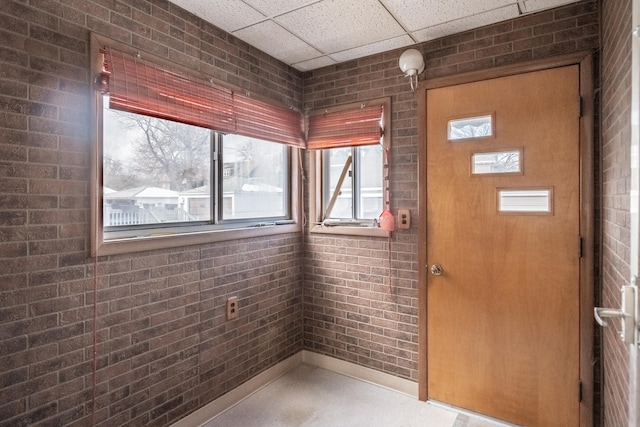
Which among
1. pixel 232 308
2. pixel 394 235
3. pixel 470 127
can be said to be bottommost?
pixel 232 308

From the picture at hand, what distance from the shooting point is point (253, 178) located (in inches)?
111

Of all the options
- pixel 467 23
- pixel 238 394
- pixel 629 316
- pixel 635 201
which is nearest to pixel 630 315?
pixel 629 316

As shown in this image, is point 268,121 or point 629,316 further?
point 268,121

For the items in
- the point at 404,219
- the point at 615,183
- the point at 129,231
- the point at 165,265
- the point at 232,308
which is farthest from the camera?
the point at 404,219

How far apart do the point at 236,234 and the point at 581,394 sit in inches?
93.9

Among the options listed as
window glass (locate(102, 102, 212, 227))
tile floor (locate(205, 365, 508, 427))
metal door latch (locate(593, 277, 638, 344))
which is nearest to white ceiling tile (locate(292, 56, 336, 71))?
window glass (locate(102, 102, 212, 227))

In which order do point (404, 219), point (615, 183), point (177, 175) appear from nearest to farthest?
point (615, 183)
point (177, 175)
point (404, 219)

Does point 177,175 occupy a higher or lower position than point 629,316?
higher

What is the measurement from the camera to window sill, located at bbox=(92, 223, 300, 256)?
1.81m

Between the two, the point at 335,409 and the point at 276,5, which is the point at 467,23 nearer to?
the point at 276,5

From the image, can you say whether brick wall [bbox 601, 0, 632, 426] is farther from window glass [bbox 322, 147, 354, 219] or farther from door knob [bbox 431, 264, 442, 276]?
window glass [bbox 322, 147, 354, 219]

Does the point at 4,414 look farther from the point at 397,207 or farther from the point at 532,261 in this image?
the point at 532,261

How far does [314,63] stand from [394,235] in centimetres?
158

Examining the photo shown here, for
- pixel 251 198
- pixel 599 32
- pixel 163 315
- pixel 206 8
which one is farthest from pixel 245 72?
pixel 599 32
